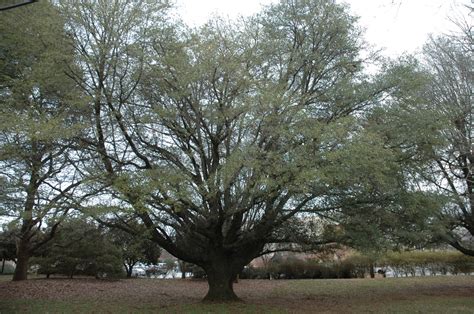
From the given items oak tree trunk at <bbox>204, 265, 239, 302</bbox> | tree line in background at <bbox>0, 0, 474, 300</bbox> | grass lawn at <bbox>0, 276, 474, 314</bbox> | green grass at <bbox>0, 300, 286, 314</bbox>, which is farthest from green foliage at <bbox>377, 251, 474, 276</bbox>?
green grass at <bbox>0, 300, 286, 314</bbox>

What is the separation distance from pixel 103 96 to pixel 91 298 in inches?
307

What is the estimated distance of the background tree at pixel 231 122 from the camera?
1136 centimetres

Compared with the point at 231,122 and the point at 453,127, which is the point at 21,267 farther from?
the point at 453,127

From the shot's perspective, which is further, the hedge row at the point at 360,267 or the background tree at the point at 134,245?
the hedge row at the point at 360,267

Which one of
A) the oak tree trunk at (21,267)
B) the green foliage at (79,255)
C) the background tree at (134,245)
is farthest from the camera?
the green foliage at (79,255)

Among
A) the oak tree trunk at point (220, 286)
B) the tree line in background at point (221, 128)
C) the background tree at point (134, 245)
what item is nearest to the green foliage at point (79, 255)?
the background tree at point (134, 245)

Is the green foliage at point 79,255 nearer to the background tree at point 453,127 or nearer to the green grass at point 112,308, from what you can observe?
the green grass at point 112,308

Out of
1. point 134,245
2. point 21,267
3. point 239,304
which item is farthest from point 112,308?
point 21,267

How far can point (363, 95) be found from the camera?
44.1 feet

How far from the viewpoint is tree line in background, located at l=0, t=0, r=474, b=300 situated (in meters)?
11.6

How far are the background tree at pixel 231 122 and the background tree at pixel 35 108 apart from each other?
2.29ft

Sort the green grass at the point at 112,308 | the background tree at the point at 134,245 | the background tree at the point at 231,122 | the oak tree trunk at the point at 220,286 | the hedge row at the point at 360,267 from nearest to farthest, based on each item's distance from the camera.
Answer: the background tree at the point at 231,122, the green grass at the point at 112,308, the background tree at the point at 134,245, the oak tree trunk at the point at 220,286, the hedge row at the point at 360,267

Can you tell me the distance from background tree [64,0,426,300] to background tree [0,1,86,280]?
70 cm

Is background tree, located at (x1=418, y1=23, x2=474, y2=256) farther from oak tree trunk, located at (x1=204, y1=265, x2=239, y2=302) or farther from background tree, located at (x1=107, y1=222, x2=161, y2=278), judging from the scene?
background tree, located at (x1=107, y1=222, x2=161, y2=278)
